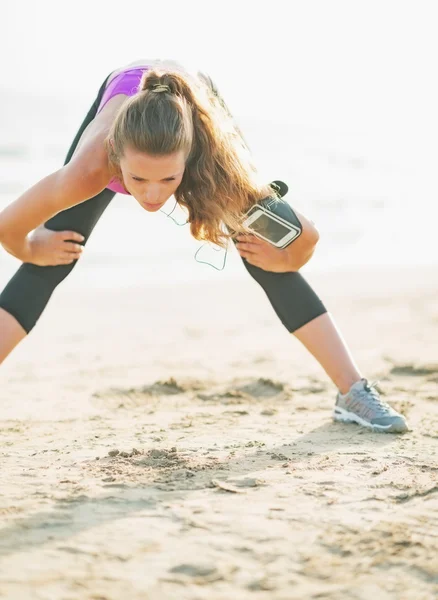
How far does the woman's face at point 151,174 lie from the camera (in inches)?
105

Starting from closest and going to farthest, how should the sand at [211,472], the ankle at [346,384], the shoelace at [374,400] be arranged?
the sand at [211,472], the shoelace at [374,400], the ankle at [346,384]

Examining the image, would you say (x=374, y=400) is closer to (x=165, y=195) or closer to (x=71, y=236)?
(x=165, y=195)

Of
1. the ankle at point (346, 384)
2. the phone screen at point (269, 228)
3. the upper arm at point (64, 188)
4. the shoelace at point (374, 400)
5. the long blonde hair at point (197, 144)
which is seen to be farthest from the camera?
the ankle at point (346, 384)

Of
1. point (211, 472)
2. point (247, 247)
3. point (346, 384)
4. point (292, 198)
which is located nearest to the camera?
point (211, 472)

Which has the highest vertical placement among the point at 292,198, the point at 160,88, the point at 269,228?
the point at 160,88

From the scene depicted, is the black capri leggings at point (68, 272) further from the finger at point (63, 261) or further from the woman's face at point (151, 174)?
the woman's face at point (151, 174)

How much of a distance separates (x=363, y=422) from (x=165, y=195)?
50.4 inches

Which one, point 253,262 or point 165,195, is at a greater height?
point 165,195

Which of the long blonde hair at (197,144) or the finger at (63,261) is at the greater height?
the long blonde hair at (197,144)

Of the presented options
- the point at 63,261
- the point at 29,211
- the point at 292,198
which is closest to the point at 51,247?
the point at 63,261

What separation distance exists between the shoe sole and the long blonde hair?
36.0 inches

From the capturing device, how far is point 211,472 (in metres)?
2.69

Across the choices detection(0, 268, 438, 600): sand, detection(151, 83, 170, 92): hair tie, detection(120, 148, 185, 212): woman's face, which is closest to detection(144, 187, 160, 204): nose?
detection(120, 148, 185, 212): woman's face

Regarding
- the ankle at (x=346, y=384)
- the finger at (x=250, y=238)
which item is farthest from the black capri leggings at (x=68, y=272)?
the ankle at (x=346, y=384)
